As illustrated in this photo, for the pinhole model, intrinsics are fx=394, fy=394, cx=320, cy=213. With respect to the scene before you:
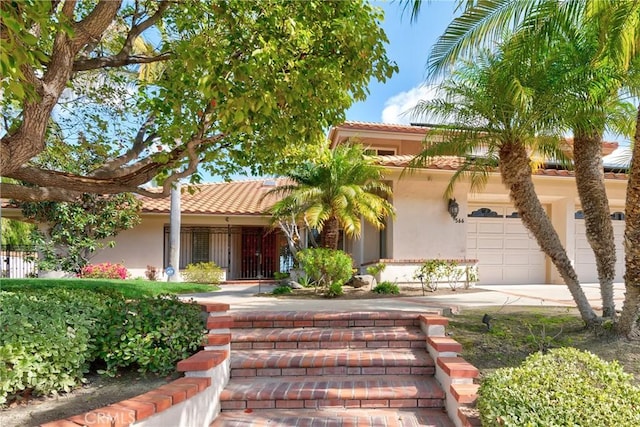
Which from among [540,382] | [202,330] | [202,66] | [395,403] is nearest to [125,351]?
[202,330]

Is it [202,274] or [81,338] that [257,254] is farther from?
[81,338]

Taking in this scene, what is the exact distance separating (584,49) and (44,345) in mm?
8873

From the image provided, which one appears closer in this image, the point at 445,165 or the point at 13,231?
the point at 445,165

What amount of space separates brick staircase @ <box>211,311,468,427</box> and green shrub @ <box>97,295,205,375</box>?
0.70 m

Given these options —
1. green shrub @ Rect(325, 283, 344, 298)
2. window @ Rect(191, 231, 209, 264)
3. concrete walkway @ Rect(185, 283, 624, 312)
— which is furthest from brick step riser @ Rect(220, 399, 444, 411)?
window @ Rect(191, 231, 209, 264)

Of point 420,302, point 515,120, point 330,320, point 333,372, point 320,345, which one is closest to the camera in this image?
point 333,372

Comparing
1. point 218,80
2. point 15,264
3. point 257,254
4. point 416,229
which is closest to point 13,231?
point 15,264

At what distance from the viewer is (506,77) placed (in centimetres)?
647

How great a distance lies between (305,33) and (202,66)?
4.72 ft

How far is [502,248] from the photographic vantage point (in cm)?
1515

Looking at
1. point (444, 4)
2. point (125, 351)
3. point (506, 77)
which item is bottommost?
point (125, 351)

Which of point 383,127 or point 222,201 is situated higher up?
point 383,127

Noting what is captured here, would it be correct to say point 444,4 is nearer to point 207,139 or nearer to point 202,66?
point 202,66

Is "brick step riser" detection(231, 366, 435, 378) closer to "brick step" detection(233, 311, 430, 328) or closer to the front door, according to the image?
"brick step" detection(233, 311, 430, 328)
